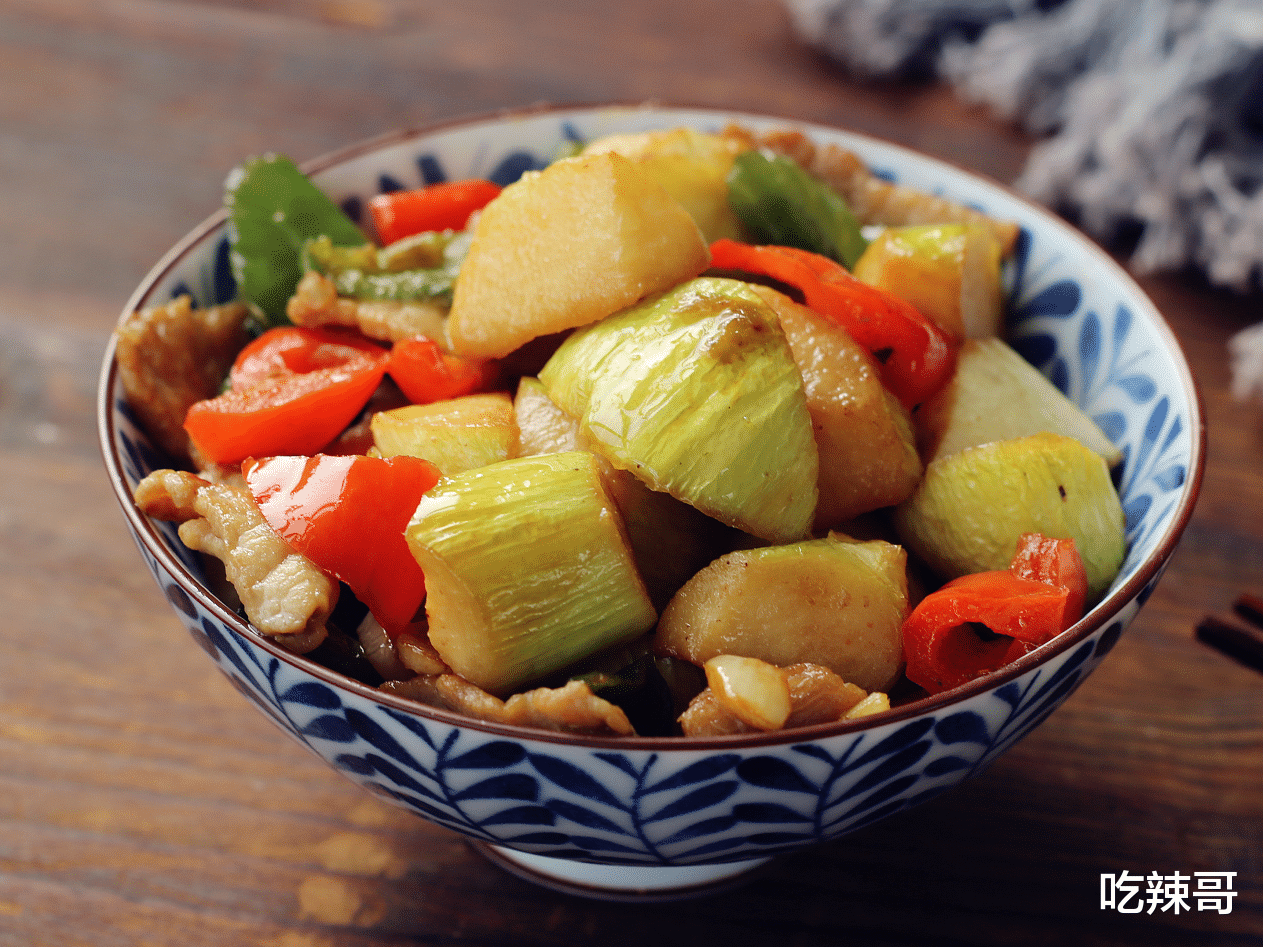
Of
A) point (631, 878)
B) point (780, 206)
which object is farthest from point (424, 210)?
point (631, 878)

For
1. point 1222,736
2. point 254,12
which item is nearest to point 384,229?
point 1222,736

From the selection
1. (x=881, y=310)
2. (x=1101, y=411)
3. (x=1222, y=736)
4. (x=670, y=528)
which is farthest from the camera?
(x=1222, y=736)

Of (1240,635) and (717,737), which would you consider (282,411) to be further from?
(1240,635)

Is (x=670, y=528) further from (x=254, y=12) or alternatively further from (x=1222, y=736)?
(x=254, y=12)

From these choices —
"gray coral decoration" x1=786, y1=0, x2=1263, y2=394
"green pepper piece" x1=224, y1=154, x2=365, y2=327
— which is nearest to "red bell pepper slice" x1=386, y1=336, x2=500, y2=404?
"green pepper piece" x1=224, y1=154, x2=365, y2=327

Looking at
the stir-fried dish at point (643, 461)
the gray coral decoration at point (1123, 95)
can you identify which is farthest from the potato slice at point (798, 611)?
the gray coral decoration at point (1123, 95)
